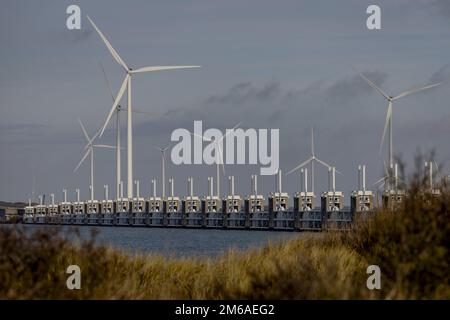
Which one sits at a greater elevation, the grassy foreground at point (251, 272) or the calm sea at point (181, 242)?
the calm sea at point (181, 242)

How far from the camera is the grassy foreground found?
20375 mm

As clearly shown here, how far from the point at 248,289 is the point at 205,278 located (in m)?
4.16

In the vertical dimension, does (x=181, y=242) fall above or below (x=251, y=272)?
above

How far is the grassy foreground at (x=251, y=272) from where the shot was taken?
66.8 feet

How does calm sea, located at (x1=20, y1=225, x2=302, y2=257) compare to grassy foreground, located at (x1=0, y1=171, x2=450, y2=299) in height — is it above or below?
above

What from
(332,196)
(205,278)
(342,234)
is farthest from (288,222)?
(205,278)

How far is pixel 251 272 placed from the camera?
929 inches

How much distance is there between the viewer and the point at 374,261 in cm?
2853

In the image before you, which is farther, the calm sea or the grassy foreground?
the calm sea

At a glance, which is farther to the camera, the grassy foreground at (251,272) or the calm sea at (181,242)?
the calm sea at (181,242)
